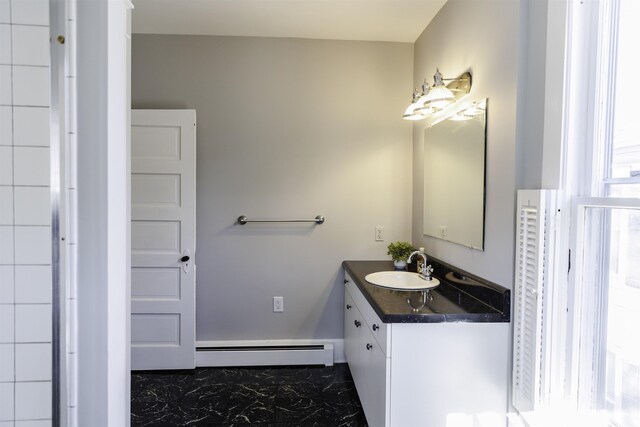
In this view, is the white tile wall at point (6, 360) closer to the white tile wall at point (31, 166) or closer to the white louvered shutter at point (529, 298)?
the white tile wall at point (31, 166)

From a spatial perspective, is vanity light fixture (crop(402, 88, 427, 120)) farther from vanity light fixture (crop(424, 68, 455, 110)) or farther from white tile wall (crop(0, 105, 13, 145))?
white tile wall (crop(0, 105, 13, 145))

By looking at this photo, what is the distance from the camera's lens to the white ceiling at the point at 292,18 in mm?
2217

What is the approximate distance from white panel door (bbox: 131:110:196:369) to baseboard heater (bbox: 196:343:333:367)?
5.0 inches

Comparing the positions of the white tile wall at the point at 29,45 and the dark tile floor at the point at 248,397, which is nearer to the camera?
the white tile wall at the point at 29,45

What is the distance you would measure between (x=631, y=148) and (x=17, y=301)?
5.86 feet

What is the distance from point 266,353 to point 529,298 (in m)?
1.92

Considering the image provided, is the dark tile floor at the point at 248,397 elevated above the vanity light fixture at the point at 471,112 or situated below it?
below

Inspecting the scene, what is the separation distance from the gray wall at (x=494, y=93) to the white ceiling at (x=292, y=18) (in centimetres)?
38

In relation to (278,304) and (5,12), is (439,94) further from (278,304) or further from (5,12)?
(278,304)

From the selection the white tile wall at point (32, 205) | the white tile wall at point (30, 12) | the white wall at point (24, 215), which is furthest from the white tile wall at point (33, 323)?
the white tile wall at point (30, 12)

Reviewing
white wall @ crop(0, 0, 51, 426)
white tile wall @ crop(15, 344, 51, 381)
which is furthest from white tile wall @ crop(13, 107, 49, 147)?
white tile wall @ crop(15, 344, 51, 381)

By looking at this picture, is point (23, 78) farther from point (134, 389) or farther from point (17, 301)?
point (134, 389)

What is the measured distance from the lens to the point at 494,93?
1.61 meters

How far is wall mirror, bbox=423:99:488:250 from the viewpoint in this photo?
5.69 ft
